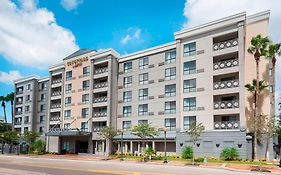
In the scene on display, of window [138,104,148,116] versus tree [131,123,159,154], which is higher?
window [138,104,148,116]

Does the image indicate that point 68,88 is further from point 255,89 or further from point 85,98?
point 255,89

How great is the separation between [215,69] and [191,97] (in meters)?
5.75

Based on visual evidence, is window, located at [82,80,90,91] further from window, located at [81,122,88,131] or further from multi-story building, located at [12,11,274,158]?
window, located at [81,122,88,131]

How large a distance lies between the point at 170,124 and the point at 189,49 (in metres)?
12.7

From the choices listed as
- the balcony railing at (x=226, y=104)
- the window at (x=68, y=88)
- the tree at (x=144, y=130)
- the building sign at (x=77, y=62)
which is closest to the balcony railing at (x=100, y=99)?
the window at (x=68, y=88)

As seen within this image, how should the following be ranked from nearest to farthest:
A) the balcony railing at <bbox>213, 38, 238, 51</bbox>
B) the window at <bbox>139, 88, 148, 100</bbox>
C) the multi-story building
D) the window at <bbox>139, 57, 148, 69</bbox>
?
the multi-story building → the balcony railing at <bbox>213, 38, 238, 51</bbox> → the window at <bbox>139, 88, 148, 100</bbox> → the window at <bbox>139, 57, 148, 69</bbox>

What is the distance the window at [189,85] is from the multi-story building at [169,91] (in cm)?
6

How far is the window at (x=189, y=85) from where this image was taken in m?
47.7

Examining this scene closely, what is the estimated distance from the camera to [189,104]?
47.8 meters

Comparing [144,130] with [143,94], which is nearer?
[144,130]

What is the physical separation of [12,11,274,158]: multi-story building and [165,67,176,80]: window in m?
0.17

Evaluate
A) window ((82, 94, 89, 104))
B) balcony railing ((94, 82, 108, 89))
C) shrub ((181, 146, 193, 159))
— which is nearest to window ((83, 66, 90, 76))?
balcony railing ((94, 82, 108, 89))

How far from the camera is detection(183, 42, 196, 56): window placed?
4878cm

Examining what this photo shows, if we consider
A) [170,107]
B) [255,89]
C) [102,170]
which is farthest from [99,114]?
[102,170]
